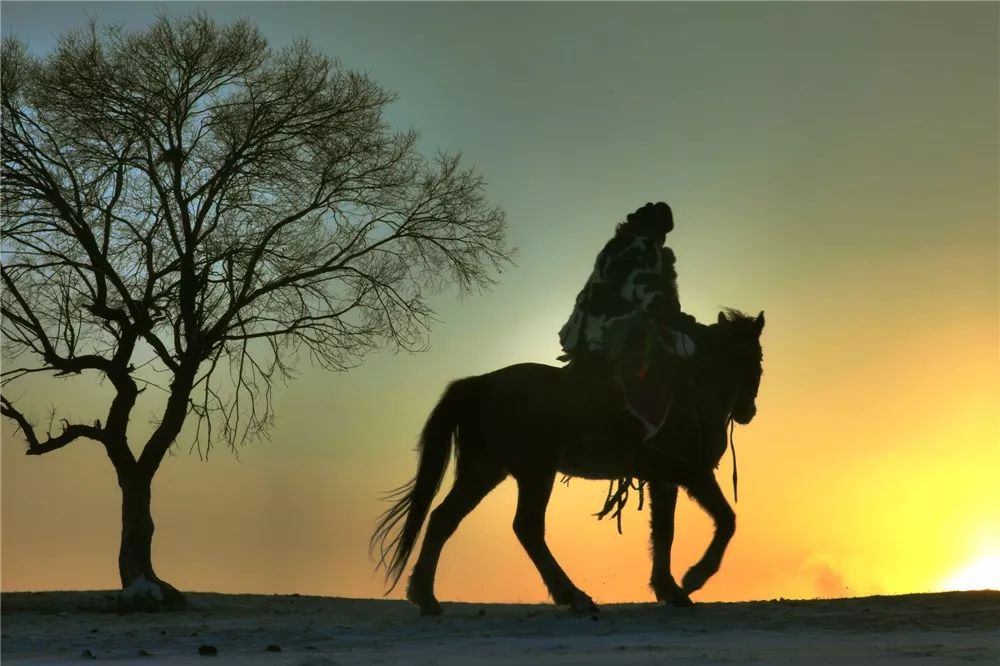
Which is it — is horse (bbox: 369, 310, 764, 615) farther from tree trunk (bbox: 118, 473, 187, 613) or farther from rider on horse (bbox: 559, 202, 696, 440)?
tree trunk (bbox: 118, 473, 187, 613)

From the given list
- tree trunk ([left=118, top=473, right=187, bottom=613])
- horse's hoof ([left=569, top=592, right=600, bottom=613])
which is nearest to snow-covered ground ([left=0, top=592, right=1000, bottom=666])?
horse's hoof ([left=569, top=592, right=600, bottom=613])

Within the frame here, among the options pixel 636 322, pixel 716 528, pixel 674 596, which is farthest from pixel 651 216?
pixel 674 596

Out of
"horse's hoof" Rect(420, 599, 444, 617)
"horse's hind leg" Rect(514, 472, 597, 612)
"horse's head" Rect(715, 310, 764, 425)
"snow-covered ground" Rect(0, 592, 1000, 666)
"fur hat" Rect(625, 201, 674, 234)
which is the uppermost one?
"fur hat" Rect(625, 201, 674, 234)

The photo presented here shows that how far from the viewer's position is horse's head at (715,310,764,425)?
41.1ft

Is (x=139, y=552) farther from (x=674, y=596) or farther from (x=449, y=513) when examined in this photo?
(x=674, y=596)

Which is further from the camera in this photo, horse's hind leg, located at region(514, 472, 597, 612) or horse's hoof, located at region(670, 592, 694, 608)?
horse's hoof, located at region(670, 592, 694, 608)

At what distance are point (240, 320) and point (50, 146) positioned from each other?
354cm

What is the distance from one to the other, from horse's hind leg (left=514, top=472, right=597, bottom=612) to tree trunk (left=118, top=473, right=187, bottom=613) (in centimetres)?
771

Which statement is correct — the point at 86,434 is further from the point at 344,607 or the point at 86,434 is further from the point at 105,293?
the point at 344,607

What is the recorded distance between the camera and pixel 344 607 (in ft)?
55.0

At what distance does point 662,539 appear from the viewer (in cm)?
1216

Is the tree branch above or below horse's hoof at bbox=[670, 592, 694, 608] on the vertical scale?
above

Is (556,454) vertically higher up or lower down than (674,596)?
higher up

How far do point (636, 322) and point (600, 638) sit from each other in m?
3.65
